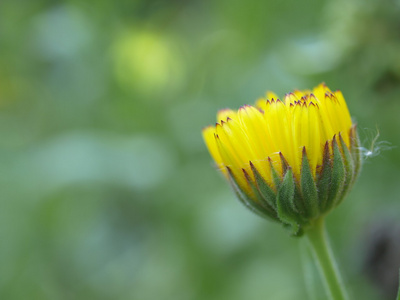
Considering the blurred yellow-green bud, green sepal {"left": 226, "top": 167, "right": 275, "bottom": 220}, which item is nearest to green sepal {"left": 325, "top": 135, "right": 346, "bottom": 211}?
the blurred yellow-green bud

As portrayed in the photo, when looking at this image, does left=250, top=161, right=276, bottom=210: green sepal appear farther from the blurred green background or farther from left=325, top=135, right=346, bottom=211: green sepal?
the blurred green background

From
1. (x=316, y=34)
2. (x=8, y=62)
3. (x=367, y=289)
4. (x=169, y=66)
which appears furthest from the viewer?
(x=8, y=62)

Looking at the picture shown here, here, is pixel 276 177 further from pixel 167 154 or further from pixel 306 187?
pixel 167 154

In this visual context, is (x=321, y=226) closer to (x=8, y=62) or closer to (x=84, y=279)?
(x=84, y=279)

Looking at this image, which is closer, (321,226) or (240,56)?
(321,226)

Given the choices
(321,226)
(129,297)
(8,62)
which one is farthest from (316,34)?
(8,62)

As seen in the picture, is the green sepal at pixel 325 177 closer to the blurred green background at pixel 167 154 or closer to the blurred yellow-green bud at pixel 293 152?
the blurred yellow-green bud at pixel 293 152

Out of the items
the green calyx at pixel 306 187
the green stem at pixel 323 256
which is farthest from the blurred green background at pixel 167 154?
the green calyx at pixel 306 187
